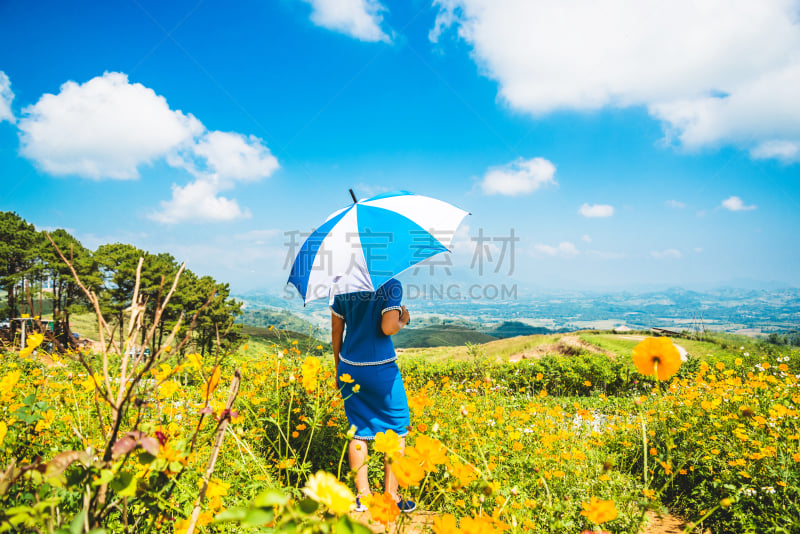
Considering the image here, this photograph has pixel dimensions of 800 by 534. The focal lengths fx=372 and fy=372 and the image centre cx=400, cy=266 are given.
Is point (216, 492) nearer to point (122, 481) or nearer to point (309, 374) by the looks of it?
point (122, 481)

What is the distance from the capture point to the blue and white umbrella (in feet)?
8.73

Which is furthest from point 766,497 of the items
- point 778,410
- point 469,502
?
point 469,502

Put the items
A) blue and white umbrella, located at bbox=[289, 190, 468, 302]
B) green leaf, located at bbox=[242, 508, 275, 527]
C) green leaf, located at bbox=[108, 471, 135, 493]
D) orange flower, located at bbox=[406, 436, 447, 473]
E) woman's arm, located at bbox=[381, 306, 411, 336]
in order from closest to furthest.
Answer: green leaf, located at bbox=[242, 508, 275, 527]
green leaf, located at bbox=[108, 471, 135, 493]
orange flower, located at bbox=[406, 436, 447, 473]
blue and white umbrella, located at bbox=[289, 190, 468, 302]
woman's arm, located at bbox=[381, 306, 411, 336]

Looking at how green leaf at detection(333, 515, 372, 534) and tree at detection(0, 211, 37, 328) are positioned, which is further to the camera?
tree at detection(0, 211, 37, 328)

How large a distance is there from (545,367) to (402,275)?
818 centimetres

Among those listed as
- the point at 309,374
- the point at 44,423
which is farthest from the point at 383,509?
the point at 44,423

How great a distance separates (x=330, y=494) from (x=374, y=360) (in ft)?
7.01

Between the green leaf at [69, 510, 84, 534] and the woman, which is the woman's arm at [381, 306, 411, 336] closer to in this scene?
the woman

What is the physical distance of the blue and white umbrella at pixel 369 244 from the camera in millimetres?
2662

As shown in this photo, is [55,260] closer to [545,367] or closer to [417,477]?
[545,367]

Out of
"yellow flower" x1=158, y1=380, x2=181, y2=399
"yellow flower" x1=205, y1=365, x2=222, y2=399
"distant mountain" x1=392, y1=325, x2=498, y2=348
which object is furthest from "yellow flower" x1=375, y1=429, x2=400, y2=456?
"distant mountain" x1=392, y1=325, x2=498, y2=348

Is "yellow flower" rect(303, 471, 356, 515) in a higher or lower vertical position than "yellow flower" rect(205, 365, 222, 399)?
lower

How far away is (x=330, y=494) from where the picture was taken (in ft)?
2.58

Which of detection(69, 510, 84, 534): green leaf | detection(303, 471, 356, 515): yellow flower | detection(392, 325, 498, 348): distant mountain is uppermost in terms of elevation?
detection(303, 471, 356, 515): yellow flower
